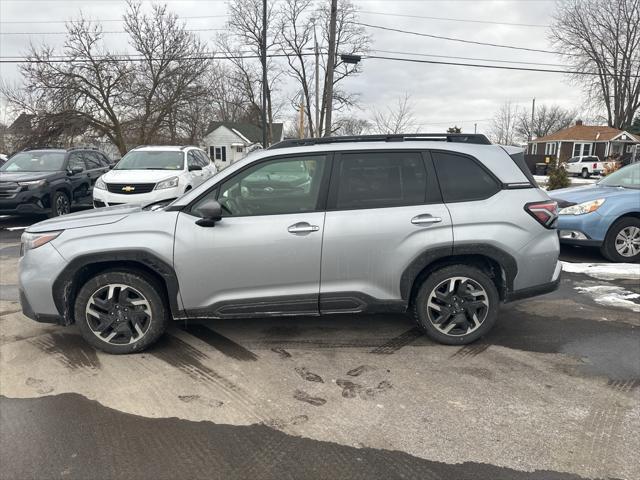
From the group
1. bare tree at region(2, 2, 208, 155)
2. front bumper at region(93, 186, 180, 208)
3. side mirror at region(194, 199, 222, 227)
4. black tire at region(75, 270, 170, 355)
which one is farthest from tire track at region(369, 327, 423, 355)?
bare tree at region(2, 2, 208, 155)

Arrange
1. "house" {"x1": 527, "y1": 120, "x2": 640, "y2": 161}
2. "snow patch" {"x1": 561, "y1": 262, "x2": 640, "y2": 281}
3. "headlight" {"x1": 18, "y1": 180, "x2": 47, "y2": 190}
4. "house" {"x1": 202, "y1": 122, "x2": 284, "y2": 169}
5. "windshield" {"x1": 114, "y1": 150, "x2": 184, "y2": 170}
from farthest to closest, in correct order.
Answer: "house" {"x1": 202, "y1": 122, "x2": 284, "y2": 169}, "house" {"x1": 527, "y1": 120, "x2": 640, "y2": 161}, "windshield" {"x1": 114, "y1": 150, "x2": 184, "y2": 170}, "headlight" {"x1": 18, "y1": 180, "x2": 47, "y2": 190}, "snow patch" {"x1": 561, "y1": 262, "x2": 640, "y2": 281}

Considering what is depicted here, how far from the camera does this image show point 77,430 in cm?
281

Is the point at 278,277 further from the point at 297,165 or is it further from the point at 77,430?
the point at 77,430

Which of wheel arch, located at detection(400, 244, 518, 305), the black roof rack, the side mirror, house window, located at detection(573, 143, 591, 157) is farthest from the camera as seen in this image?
house window, located at detection(573, 143, 591, 157)

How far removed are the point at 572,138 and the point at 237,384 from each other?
54.8m

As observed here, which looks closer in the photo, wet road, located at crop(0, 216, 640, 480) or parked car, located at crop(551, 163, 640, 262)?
wet road, located at crop(0, 216, 640, 480)

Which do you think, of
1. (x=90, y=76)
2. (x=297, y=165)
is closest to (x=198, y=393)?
(x=297, y=165)

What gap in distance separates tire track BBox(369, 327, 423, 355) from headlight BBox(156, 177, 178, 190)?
22.6ft

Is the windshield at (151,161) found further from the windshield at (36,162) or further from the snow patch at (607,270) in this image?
the snow patch at (607,270)

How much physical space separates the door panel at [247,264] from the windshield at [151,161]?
7334mm

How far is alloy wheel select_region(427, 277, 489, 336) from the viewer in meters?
3.86

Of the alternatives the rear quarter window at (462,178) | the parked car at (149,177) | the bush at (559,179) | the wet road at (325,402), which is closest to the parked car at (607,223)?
the wet road at (325,402)

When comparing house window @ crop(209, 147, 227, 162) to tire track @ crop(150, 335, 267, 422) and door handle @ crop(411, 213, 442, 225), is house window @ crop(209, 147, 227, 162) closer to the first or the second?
tire track @ crop(150, 335, 267, 422)

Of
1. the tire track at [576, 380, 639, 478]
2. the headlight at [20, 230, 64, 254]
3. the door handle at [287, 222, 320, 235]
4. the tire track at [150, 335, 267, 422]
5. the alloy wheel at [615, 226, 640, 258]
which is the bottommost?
the tire track at [150, 335, 267, 422]
